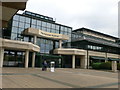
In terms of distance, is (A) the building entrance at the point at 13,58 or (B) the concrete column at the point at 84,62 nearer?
(A) the building entrance at the point at 13,58

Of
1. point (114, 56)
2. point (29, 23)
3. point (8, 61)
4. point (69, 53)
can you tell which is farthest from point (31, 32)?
point (114, 56)

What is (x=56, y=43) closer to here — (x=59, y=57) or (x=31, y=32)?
(x=59, y=57)

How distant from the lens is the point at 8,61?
28.4 meters

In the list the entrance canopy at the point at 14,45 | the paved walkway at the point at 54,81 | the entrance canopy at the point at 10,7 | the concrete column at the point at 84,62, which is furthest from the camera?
the concrete column at the point at 84,62

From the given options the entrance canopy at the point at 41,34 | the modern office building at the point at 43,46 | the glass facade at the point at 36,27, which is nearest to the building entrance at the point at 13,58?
the modern office building at the point at 43,46

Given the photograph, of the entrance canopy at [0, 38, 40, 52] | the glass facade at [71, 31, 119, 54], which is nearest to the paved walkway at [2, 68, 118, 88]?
the entrance canopy at [0, 38, 40, 52]

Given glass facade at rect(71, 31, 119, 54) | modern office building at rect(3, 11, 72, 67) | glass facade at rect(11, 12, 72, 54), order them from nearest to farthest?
modern office building at rect(3, 11, 72, 67)
glass facade at rect(11, 12, 72, 54)
glass facade at rect(71, 31, 119, 54)

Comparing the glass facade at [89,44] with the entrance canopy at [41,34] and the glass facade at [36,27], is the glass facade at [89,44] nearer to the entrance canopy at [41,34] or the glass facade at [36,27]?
the glass facade at [36,27]

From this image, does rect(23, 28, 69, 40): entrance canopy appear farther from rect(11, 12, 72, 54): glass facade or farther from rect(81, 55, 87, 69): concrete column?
rect(81, 55, 87, 69): concrete column

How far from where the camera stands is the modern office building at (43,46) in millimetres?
28138

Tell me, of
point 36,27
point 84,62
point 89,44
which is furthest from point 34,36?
point 89,44

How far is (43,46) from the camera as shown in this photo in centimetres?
3350

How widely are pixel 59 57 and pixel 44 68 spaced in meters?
11.8

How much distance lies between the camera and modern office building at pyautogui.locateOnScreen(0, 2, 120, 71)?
28.1 metres
